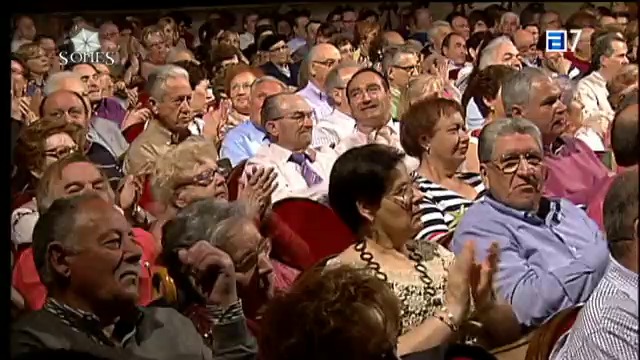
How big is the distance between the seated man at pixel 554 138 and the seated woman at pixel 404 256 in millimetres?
219

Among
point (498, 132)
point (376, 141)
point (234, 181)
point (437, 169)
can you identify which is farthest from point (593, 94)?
point (234, 181)

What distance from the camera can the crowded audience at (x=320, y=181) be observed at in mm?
2623

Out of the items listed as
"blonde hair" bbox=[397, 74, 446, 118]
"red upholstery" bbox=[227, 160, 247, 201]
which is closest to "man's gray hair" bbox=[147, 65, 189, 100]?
"red upholstery" bbox=[227, 160, 247, 201]

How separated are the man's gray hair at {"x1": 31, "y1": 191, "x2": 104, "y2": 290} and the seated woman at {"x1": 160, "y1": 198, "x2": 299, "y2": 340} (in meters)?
0.20

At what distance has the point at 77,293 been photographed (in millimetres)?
2625

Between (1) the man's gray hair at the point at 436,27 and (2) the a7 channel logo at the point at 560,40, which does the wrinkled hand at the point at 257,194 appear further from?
(2) the a7 channel logo at the point at 560,40

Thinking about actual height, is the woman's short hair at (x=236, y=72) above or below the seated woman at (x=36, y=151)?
above

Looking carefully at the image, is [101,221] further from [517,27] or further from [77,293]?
[517,27]

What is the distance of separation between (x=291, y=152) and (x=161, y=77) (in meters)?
0.33

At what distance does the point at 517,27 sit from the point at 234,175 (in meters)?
0.68

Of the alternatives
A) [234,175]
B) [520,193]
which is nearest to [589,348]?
[520,193]

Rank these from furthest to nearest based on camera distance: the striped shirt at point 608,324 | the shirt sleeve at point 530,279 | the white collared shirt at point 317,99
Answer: the white collared shirt at point 317,99 → the shirt sleeve at point 530,279 → the striped shirt at point 608,324

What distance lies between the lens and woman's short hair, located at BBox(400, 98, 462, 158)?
271 cm

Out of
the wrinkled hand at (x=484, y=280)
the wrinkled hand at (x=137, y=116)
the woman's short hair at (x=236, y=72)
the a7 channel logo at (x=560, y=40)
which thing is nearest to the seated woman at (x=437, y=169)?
the wrinkled hand at (x=484, y=280)
